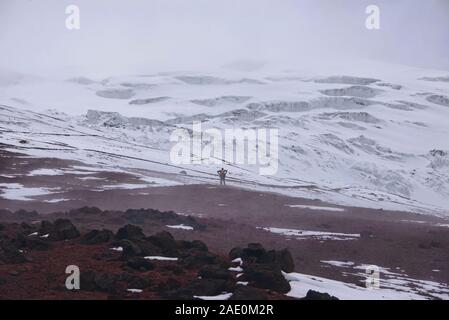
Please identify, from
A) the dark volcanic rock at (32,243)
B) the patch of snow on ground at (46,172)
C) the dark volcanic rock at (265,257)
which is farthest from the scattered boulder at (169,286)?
the patch of snow on ground at (46,172)

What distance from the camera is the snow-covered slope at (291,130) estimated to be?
59.9 metres

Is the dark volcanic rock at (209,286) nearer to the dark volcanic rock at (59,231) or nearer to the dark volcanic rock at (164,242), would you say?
the dark volcanic rock at (164,242)

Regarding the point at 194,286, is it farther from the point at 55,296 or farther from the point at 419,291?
the point at 419,291

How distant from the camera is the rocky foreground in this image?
40.0ft

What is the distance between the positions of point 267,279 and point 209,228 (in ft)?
40.7

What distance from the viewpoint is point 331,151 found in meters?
91.1

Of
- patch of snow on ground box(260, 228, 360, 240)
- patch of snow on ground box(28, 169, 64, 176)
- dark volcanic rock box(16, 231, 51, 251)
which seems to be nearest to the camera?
dark volcanic rock box(16, 231, 51, 251)

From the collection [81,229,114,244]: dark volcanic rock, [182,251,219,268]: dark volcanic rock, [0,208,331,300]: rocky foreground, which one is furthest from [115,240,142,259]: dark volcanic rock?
[81,229,114,244]: dark volcanic rock

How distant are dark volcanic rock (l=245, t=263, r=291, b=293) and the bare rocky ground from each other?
1.14 feet

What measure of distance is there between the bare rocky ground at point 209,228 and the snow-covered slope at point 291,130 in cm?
1011

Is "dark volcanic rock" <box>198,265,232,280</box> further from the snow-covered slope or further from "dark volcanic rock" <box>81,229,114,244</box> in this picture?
the snow-covered slope

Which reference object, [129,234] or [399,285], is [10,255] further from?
[399,285]

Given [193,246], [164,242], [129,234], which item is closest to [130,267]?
[164,242]
